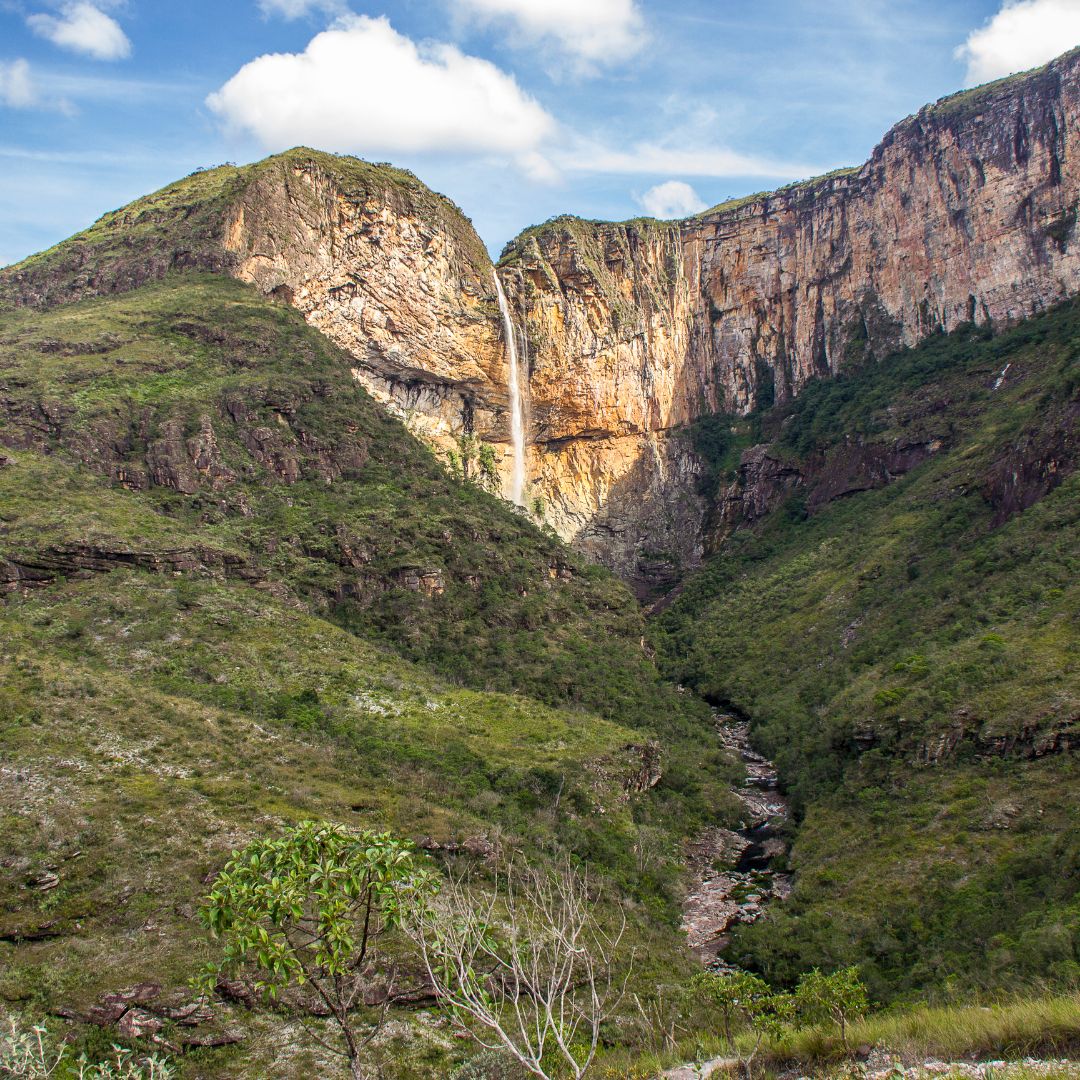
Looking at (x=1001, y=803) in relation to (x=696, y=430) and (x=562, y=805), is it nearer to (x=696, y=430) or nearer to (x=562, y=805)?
(x=562, y=805)

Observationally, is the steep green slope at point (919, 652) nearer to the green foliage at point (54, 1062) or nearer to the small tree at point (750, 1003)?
the small tree at point (750, 1003)

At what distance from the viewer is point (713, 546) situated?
338 feet

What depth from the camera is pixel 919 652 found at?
5200cm

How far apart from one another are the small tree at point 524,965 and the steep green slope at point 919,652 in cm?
902

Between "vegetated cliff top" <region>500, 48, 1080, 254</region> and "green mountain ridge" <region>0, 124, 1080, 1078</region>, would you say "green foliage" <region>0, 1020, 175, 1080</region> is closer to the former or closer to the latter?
"green mountain ridge" <region>0, 124, 1080, 1078</region>

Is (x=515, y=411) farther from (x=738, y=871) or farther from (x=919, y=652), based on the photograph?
(x=738, y=871)

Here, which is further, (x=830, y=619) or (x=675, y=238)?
(x=675, y=238)

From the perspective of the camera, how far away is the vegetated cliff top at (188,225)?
78312mm

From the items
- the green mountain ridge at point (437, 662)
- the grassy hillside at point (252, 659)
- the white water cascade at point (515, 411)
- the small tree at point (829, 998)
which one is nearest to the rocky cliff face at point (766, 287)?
the white water cascade at point (515, 411)

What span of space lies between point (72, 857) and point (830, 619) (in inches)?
2116

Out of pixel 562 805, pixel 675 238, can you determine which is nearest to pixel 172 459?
pixel 562 805

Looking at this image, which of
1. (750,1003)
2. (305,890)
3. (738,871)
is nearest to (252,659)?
(738,871)

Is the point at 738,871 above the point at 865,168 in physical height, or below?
below

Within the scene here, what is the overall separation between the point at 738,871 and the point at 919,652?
17.5 meters
